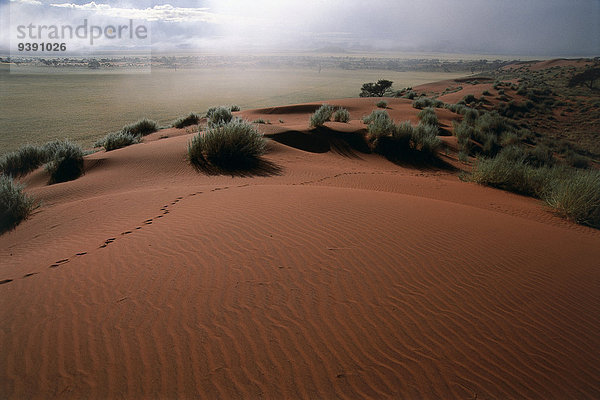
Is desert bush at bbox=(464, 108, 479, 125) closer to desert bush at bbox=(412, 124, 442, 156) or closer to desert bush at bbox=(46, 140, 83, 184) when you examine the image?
desert bush at bbox=(412, 124, 442, 156)

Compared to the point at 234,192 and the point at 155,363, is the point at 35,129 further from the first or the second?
the point at 155,363

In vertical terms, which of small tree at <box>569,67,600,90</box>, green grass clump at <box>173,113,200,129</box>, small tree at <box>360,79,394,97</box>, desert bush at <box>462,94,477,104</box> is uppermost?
small tree at <box>569,67,600,90</box>

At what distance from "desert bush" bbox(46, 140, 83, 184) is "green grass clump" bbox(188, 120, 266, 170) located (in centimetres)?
370

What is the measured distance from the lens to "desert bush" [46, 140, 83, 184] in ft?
33.2

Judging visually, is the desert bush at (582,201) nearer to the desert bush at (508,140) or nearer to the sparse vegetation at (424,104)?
the desert bush at (508,140)

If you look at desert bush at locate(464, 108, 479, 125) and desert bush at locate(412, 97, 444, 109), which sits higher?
desert bush at locate(412, 97, 444, 109)

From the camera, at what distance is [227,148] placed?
966 centimetres

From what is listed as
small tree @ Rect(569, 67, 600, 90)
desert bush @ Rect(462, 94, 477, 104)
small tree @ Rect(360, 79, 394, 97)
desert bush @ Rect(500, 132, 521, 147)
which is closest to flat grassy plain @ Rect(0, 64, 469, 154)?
small tree @ Rect(360, 79, 394, 97)

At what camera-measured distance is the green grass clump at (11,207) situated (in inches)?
247

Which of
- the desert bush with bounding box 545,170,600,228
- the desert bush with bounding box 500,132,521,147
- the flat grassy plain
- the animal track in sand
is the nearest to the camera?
the animal track in sand

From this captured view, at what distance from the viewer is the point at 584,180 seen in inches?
288

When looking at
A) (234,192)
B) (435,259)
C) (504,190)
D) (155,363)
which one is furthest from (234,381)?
(504,190)

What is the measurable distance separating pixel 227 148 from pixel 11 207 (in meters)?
4.99

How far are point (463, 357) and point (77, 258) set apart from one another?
14.6 ft
